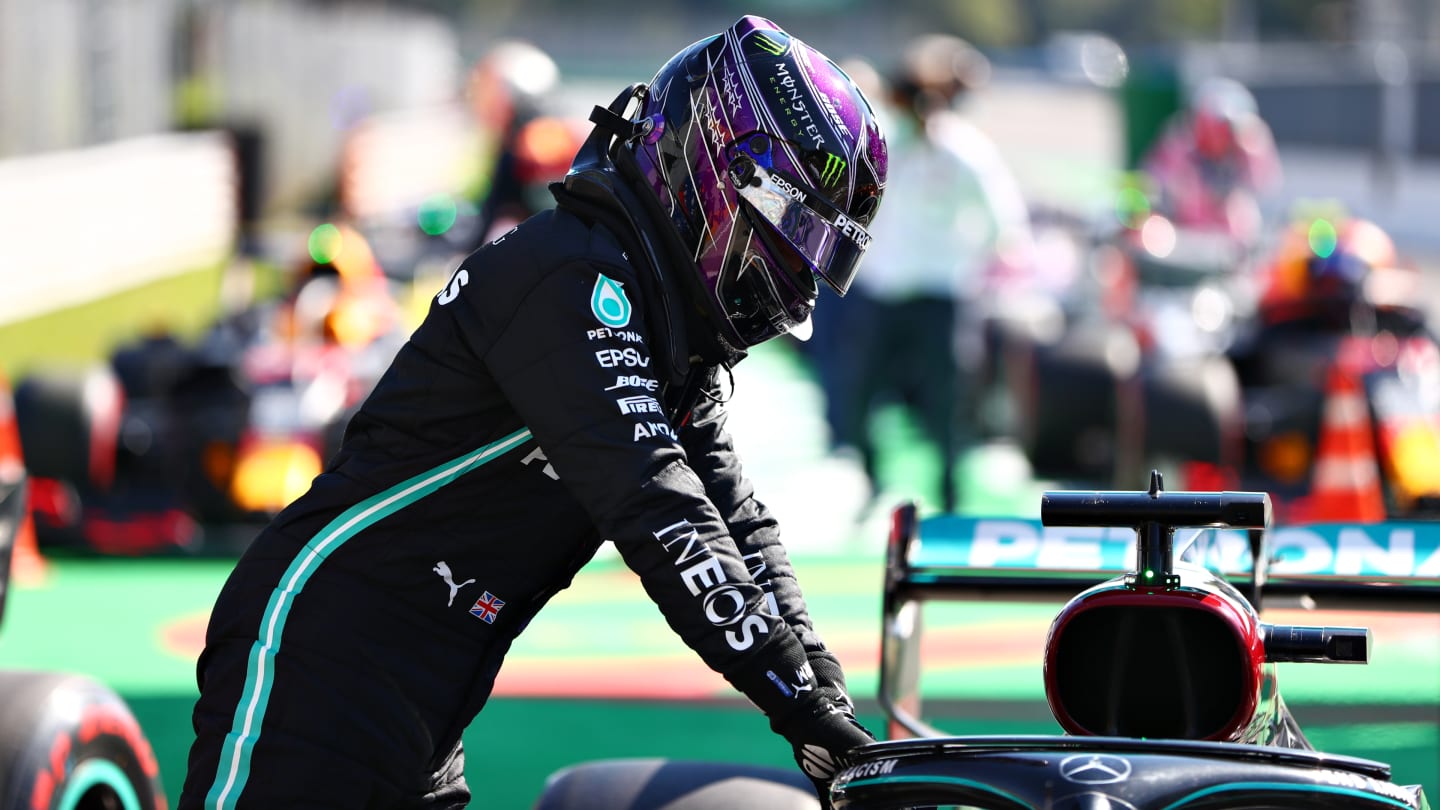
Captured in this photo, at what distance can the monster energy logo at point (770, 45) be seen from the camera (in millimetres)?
2688

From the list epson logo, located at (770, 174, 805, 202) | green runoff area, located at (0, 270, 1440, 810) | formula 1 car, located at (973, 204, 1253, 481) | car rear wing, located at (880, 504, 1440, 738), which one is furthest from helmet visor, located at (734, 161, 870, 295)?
formula 1 car, located at (973, 204, 1253, 481)

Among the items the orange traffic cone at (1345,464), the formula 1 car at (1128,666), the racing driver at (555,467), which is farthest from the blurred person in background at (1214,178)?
the racing driver at (555,467)

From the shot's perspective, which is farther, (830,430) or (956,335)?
(830,430)

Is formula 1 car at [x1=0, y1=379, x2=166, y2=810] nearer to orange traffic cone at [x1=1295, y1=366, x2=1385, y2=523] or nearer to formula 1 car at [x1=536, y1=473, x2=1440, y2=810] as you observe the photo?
formula 1 car at [x1=536, y1=473, x2=1440, y2=810]

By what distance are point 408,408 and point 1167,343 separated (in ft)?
26.9

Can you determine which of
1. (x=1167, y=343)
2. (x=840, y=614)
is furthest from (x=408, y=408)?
(x=1167, y=343)

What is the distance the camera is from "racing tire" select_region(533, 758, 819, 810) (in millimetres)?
3100

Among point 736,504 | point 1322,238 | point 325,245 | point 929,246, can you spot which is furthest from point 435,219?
point 736,504

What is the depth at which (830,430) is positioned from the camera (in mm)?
11180

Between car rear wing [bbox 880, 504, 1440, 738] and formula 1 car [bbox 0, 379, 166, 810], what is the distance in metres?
1.37

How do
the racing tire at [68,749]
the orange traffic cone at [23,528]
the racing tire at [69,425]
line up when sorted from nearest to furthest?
the racing tire at [68,749]
the orange traffic cone at [23,528]
the racing tire at [69,425]

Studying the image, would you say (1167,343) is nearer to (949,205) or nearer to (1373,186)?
(949,205)

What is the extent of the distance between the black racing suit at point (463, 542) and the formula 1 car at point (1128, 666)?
32 cm

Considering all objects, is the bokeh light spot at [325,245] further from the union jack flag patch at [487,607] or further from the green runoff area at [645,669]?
the union jack flag patch at [487,607]
